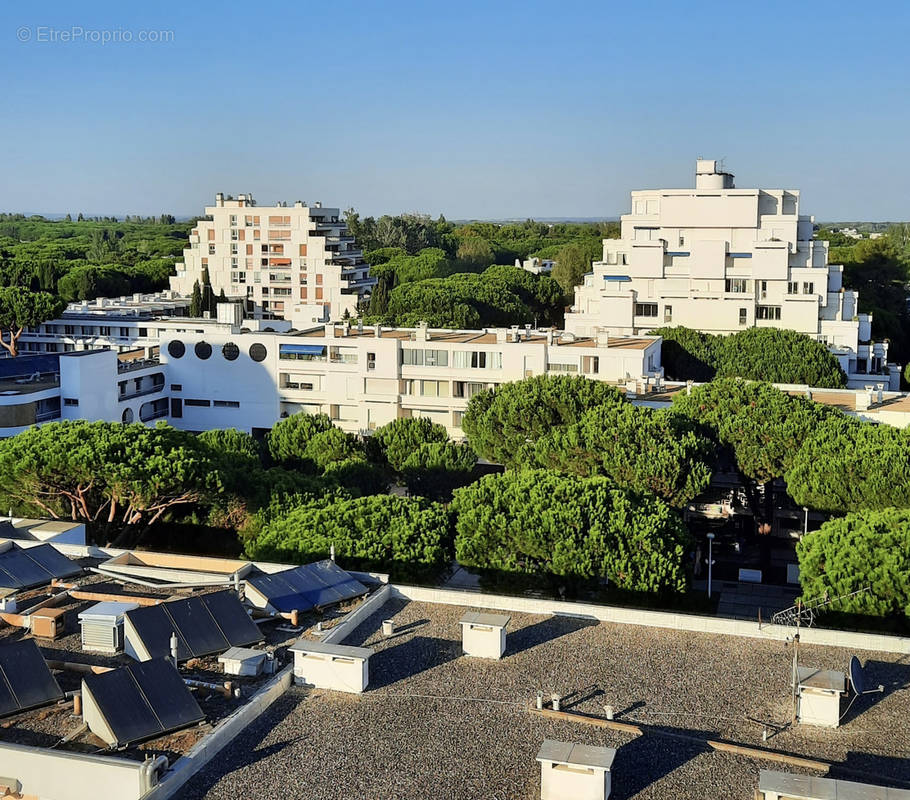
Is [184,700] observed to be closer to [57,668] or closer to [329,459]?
[57,668]

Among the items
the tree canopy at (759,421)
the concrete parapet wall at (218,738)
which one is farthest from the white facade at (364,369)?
the concrete parapet wall at (218,738)

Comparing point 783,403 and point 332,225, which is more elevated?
point 332,225

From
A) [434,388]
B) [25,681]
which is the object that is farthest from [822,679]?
[434,388]

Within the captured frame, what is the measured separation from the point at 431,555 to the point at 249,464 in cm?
1234

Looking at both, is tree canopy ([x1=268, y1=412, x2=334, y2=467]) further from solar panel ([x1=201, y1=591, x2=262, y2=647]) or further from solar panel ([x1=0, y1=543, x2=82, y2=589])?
solar panel ([x1=201, y1=591, x2=262, y2=647])

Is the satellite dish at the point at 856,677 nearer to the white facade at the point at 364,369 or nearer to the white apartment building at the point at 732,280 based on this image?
the white facade at the point at 364,369

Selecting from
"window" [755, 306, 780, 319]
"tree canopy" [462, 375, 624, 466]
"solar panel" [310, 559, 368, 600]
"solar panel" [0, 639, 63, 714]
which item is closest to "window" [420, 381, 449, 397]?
"tree canopy" [462, 375, 624, 466]

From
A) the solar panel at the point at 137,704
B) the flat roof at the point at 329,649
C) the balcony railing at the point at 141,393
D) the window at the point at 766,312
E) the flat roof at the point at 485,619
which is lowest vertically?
the solar panel at the point at 137,704

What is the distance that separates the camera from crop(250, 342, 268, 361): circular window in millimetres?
61438

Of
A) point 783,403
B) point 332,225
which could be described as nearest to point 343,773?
point 783,403

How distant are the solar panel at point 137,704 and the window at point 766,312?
6265 centimetres

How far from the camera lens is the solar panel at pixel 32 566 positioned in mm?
25969

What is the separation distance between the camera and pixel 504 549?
1315 inches

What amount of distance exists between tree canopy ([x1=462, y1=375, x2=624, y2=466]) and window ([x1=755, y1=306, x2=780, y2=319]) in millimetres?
30180
